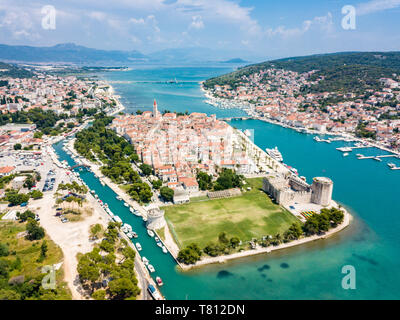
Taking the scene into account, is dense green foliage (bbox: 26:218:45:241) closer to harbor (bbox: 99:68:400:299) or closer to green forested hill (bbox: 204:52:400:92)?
harbor (bbox: 99:68:400:299)

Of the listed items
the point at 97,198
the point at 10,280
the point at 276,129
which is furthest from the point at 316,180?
the point at 276,129

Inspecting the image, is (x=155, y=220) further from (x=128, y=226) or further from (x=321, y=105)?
(x=321, y=105)

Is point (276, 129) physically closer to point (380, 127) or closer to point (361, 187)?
point (380, 127)

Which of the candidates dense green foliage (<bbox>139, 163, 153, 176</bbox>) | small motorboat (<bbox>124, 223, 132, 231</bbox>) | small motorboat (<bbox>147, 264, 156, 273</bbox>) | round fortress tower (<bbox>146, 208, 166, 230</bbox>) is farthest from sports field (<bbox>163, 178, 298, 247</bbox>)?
dense green foliage (<bbox>139, 163, 153, 176</bbox>)

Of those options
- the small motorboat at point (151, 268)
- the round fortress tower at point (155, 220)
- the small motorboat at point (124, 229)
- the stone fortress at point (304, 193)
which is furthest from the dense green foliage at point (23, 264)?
the stone fortress at point (304, 193)

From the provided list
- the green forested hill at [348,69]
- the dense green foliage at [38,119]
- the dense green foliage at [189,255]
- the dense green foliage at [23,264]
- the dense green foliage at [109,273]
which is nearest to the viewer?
the dense green foliage at [23,264]

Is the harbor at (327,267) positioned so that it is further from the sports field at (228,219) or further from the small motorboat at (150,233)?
the sports field at (228,219)
